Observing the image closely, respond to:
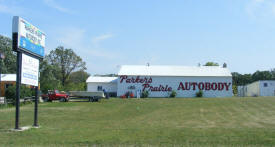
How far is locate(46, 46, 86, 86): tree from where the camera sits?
76062mm

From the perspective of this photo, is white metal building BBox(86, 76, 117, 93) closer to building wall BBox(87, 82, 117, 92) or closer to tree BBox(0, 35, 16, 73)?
building wall BBox(87, 82, 117, 92)

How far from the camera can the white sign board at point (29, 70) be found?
15246 mm

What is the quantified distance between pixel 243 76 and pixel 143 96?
220 feet

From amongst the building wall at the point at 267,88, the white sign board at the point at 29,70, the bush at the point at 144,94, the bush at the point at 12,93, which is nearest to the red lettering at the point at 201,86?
the bush at the point at 144,94

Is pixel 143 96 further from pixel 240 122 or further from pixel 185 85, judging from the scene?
pixel 240 122

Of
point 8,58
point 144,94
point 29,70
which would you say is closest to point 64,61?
point 8,58

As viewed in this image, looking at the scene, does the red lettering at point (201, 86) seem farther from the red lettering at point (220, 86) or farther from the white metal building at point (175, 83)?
the red lettering at point (220, 86)

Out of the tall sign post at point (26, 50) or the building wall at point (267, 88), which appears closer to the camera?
the tall sign post at point (26, 50)

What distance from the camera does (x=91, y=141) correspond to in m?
11.4

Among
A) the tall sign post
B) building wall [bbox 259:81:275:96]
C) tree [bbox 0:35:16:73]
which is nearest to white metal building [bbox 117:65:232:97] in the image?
building wall [bbox 259:81:275:96]

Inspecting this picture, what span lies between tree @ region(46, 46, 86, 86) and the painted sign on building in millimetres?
58609

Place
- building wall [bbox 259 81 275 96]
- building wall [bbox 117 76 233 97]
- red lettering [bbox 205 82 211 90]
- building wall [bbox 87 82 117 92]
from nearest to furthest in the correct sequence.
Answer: building wall [bbox 117 76 233 97] → red lettering [bbox 205 82 211 90] → building wall [bbox 259 81 275 96] → building wall [bbox 87 82 117 92]

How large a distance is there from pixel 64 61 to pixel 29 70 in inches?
2464

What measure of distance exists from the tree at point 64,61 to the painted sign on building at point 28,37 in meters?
58.6
